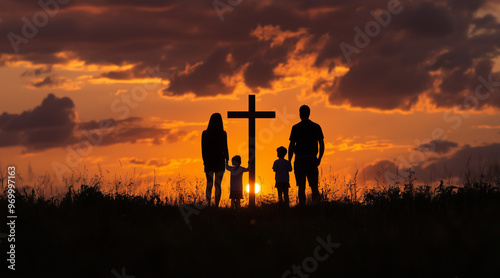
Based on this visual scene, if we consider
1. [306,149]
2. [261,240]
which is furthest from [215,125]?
[261,240]

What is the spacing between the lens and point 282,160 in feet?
50.7

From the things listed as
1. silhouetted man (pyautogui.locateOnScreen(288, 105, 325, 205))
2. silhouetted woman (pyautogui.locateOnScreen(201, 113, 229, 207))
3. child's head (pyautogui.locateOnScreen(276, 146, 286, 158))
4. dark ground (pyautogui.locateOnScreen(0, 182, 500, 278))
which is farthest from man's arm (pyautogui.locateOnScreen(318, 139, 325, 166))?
silhouetted woman (pyautogui.locateOnScreen(201, 113, 229, 207))

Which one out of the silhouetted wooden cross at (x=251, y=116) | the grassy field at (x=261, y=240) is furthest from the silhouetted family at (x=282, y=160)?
the grassy field at (x=261, y=240)

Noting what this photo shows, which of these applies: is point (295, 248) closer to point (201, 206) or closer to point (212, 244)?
point (212, 244)

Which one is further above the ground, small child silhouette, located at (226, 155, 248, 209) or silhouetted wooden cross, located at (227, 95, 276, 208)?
silhouetted wooden cross, located at (227, 95, 276, 208)

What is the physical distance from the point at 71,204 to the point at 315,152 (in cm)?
596

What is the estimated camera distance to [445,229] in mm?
9773

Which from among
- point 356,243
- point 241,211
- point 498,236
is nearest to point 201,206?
point 241,211

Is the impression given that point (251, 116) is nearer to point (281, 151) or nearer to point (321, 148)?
point (281, 151)

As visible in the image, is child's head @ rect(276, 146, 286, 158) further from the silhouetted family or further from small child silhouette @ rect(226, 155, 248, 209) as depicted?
small child silhouette @ rect(226, 155, 248, 209)

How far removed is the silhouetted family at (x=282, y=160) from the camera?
1402 centimetres

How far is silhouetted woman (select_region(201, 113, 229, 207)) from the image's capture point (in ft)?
49.6

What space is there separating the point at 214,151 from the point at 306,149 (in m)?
2.62

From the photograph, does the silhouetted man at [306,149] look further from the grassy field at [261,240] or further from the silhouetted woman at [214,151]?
the silhouetted woman at [214,151]
